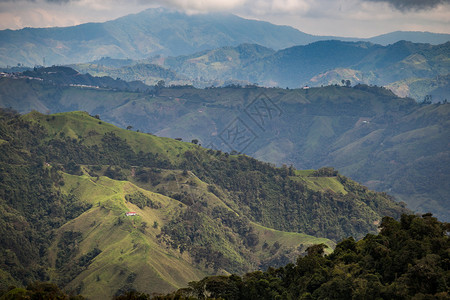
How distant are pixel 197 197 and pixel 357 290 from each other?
97532mm

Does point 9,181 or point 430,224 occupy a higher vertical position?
point 430,224

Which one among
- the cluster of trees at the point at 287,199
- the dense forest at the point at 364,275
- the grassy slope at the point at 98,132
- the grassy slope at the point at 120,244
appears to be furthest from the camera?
the grassy slope at the point at 98,132

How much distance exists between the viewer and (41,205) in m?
118

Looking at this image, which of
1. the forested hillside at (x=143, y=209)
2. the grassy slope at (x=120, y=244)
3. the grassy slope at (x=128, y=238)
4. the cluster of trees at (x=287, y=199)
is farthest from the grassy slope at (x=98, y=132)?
the grassy slope at (x=120, y=244)

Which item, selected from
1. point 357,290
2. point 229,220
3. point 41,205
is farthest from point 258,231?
point 357,290

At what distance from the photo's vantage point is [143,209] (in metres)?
118

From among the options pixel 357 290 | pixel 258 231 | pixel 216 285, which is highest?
pixel 357 290

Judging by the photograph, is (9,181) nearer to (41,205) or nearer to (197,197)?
(41,205)

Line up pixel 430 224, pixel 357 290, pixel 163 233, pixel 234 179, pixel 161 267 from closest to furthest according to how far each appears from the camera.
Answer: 1. pixel 357 290
2. pixel 430 224
3. pixel 161 267
4. pixel 163 233
5. pixel 234 179

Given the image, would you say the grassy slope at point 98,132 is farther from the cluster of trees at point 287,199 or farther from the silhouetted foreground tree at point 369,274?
the silhouetted foreground tree at point 369,274

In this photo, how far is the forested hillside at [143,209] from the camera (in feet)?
312

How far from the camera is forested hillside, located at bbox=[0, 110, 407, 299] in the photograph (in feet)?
312

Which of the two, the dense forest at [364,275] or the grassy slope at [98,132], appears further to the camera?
the grassy slope at [98,132]

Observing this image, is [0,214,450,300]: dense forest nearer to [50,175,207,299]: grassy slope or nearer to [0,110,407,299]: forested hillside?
[50,175,207,299]: grassy slope
